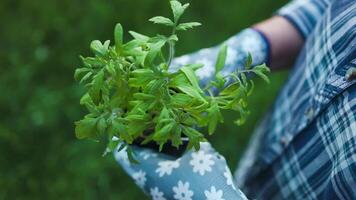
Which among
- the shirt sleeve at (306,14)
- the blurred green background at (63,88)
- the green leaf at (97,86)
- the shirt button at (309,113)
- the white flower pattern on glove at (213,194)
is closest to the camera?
the green leaf at (97,86)

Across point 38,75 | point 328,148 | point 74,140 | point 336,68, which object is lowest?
point 74,140

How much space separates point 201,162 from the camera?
0.81m

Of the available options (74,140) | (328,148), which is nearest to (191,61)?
(328,148)

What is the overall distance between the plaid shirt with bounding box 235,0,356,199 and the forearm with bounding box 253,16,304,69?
12 mm

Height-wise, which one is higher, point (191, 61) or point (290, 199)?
point (191, 61)

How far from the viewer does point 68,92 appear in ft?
5.26

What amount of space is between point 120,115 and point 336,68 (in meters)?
0.32

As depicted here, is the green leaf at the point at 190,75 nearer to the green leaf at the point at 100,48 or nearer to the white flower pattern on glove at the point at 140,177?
the green leaf at the point at 100,48

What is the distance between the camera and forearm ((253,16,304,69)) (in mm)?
1017

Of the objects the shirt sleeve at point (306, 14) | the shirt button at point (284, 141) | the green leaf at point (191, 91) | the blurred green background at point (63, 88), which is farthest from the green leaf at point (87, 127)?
the blurred green background at point (63, 88)

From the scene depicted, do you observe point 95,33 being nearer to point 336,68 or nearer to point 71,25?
point 71,25

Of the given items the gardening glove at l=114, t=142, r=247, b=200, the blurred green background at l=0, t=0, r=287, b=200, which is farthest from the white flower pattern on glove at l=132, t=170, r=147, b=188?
the blurred green background at l=0, t=0, r=287, b=200

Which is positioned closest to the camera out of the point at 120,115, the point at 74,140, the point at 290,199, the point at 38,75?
the point at 120,115

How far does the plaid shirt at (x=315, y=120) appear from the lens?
788mm
